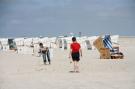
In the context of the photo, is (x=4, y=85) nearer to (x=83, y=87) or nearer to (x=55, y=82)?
(x=55, y=82)

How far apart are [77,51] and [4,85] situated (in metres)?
4.14

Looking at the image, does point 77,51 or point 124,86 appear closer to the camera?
point 124,86

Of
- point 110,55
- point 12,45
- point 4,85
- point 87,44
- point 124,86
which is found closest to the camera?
point 124,86

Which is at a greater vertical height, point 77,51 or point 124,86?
point 77,51

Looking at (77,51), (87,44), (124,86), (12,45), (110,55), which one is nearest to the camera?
(124,86)

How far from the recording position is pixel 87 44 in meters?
46.8

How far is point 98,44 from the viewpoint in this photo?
2373 centimetres

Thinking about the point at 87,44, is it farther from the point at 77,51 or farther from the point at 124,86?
the point at 124,86

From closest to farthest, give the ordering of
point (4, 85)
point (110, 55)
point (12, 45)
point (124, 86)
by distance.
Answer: point (124, 86) < point (4, 85) < point (110, 55) < point (12, 45)

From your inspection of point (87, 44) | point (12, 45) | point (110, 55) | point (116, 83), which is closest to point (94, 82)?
point (116, 83)

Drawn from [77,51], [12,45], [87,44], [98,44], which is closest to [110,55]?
[98,44]

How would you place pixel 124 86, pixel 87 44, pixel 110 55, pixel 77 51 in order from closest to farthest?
pixel 124 86
pixel 77 51
pixel 110 55
pixel 87 44

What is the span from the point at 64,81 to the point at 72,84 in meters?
0.76

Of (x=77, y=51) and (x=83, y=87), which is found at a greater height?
(x=77, y=51)
